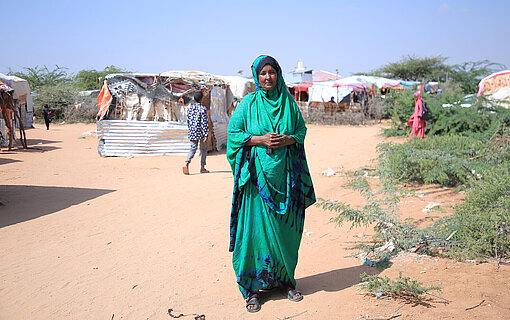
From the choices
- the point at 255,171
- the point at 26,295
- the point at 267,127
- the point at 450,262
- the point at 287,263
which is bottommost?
the point at 26,295

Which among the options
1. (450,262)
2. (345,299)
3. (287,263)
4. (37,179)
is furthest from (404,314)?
(37,179)

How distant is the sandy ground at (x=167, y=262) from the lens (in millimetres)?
2951

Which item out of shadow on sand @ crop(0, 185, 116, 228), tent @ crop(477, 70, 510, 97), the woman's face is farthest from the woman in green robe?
tent @ crop(477, 70, 510, 97)

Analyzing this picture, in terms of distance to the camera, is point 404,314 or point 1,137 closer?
point 404,314

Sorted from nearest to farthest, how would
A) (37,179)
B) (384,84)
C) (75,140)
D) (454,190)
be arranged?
(454,190) → (37,179) → (75,140) → (384,84)

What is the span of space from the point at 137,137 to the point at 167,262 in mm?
8081

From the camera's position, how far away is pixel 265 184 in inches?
114

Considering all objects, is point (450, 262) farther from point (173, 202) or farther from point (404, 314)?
point (173, 202)

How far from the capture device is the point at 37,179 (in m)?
8.56

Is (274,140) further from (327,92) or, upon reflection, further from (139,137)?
(327,92)

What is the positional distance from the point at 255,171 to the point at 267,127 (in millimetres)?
334

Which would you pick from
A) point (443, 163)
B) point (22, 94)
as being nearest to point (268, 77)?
point (443, 163)

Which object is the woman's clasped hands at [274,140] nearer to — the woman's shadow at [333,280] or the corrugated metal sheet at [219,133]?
the woman's shadow at [333,280]

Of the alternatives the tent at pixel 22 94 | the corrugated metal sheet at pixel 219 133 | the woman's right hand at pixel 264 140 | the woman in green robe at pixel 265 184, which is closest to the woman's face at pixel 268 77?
the woman in green robe at pixel 265 184
